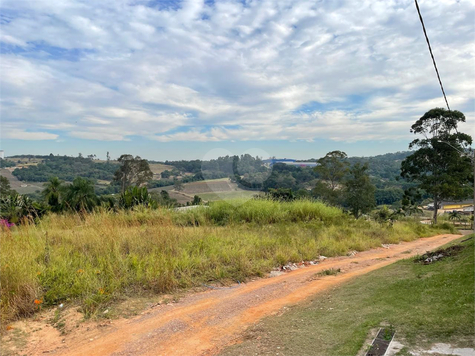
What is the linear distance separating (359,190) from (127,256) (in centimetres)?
2400

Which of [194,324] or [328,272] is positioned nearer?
[194,324]

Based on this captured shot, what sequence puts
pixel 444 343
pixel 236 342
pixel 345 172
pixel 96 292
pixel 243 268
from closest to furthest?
pixel 444 343, pixel 236 342, pixel 96 292, pixel 243 268, pixel 345 172

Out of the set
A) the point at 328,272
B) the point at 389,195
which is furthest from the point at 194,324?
the point at 389,195

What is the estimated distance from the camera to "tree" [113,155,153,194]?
29391 mm

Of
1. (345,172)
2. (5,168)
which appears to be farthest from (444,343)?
(5,168)

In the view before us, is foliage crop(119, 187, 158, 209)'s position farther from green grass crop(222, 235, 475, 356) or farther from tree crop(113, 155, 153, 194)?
tree crop(113, 155, 153, 194)

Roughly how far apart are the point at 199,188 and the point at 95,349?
13.0 metres

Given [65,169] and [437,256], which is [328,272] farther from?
[65,169]

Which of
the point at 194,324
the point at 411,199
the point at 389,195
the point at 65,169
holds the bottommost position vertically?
the point at 389,195

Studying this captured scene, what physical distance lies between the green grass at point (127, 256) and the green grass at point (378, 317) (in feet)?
6.78

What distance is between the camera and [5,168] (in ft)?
108

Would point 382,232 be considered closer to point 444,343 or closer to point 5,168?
point 444,343

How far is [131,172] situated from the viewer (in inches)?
1177

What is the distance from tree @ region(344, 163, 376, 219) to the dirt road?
21.7 metres
